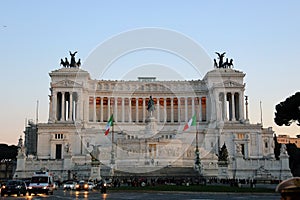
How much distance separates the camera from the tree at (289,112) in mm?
43331

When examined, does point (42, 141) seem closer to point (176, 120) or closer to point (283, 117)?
point (176, 120)

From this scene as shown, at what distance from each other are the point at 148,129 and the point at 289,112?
4132 cm

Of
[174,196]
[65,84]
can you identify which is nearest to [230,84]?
[65,84]

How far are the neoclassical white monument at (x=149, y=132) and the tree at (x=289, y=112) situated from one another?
50.3ft

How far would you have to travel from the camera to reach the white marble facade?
6456 centimetres

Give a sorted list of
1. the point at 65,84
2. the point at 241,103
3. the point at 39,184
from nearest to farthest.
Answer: the point at 39,184 < the point at 65,84 < the point at 241,103

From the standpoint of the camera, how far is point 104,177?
59531 mm

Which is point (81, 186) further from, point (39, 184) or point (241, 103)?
point (241, 103)

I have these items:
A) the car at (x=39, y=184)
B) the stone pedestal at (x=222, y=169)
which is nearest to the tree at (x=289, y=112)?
the stone pedestal at (x=222, y=169)

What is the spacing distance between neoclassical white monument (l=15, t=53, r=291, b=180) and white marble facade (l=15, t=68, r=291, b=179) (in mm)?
146

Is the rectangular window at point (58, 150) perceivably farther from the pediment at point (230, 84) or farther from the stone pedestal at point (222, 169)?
the pediment at point (230, 84)

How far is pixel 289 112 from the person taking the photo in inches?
1734

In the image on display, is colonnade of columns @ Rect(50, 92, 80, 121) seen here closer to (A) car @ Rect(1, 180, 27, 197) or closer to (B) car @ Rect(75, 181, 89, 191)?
(B) car @ Rect(75, 181, 89, 191)

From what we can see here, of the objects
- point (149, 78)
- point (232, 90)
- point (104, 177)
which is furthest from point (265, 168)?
point (149, 78)
